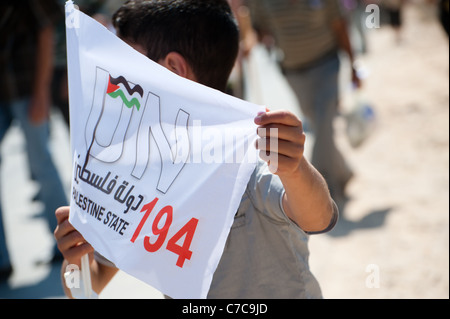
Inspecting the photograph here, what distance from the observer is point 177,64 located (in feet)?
4.99

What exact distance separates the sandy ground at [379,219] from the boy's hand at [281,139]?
2021mm

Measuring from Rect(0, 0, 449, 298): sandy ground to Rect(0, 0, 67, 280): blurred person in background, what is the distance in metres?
0.61

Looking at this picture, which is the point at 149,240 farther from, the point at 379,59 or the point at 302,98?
the point at 379,59

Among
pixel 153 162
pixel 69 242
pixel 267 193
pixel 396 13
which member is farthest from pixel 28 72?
pixel 396 13

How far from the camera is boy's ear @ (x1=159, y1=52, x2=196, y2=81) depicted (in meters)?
1.52

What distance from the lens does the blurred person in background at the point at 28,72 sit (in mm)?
3576

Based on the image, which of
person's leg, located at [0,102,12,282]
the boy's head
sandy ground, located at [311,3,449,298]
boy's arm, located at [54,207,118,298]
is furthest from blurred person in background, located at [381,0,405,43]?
boy's arm, located at [54,207,118,298]

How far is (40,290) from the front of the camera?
3494mm

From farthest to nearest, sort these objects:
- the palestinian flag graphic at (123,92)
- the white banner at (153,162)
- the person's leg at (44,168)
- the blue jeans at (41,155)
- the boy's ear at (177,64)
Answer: the person's leg at (44,168) → the blue jeans at (41,155) → the boy's ear at (177,64) → the palestinian flag graphic at (123,92) → the white banner at (153,162)

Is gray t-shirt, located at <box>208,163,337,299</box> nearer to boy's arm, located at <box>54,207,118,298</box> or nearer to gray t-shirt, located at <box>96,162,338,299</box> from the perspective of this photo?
gray t-shirt, located at <box>96,162,338,299</box>

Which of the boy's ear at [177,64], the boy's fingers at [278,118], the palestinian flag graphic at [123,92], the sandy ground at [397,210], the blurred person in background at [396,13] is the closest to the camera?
the boy's fingers at [278,118]

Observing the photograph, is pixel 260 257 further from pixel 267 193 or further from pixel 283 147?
pixel 283 147

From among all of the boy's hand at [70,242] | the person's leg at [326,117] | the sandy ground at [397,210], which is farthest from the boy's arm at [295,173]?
the person's leg at [326,117]

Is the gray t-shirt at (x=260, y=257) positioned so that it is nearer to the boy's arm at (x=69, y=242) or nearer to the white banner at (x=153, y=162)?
the white banner at (x=153, y=162)
